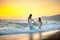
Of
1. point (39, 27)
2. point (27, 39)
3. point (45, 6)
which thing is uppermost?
point (45, 6)

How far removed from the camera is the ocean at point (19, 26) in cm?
244

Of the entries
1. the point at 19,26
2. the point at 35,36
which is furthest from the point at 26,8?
the point at 35,36

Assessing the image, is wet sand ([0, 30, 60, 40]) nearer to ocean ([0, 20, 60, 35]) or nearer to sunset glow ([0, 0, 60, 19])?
ocean ([0, 20, 60, 35])

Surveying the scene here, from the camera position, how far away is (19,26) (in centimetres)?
247

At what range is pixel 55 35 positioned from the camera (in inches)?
101

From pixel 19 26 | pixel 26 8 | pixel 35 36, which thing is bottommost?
pixel 35 36

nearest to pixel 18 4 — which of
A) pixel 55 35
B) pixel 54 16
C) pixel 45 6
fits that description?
pixel 45 6

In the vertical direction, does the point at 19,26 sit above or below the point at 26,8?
below

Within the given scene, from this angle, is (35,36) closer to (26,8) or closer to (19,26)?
(19,26)

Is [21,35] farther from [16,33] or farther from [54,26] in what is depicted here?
[54,26]

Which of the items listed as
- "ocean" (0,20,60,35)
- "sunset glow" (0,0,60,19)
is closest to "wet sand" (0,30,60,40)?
"ocean" (0,20,60,35)

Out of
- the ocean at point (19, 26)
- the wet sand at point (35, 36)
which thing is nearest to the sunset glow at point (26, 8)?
the ocean at point (19, 26)

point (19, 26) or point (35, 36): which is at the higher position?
point (19, 26)

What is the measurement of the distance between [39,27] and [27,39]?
0.32 m
